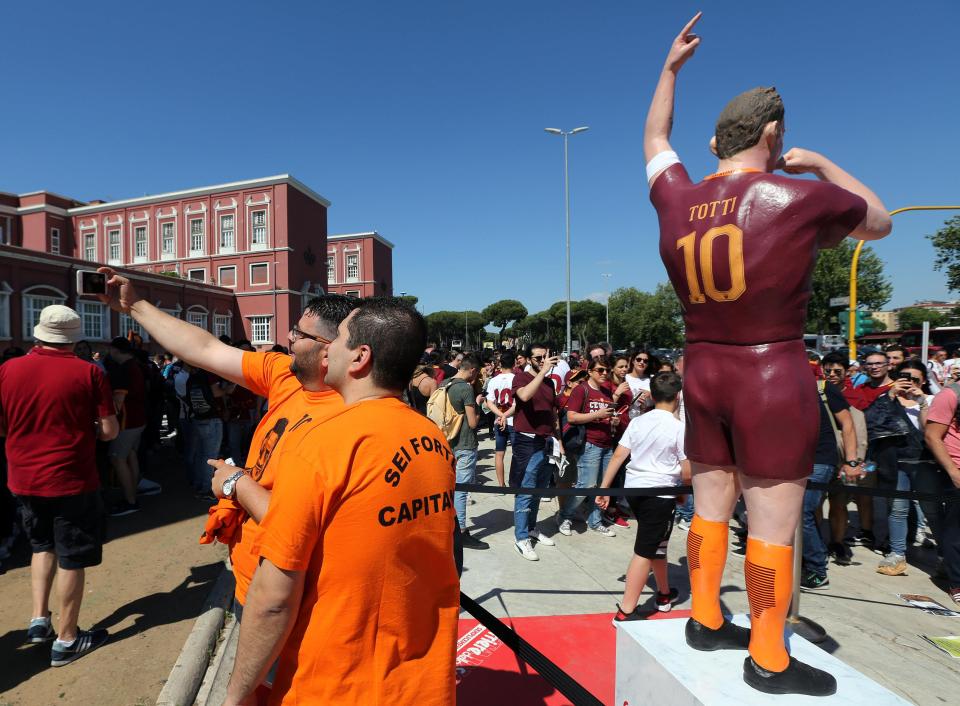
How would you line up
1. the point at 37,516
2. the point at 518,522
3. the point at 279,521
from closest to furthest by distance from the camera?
the point at 279,521
the point at 37,516
the point at 518,522

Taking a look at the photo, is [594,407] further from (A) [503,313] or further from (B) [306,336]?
(A) [503,313]

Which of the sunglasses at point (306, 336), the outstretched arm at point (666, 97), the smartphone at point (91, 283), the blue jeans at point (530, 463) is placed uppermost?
the outstretched arm at point (666, 97)

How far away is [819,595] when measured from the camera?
426 centimetres

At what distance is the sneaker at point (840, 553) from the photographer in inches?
196

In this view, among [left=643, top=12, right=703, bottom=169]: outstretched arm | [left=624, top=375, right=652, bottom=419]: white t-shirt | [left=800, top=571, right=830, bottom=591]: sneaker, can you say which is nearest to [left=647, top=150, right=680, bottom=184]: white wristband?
[left=643, top=12, right=703, bottom=169]: outstretched arm

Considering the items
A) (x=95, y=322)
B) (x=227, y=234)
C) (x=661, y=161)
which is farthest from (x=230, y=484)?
(x=227, y=234)

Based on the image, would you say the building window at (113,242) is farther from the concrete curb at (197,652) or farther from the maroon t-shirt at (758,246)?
the maroon t-shirt at (758,246)

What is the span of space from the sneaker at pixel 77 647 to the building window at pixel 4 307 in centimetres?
2359

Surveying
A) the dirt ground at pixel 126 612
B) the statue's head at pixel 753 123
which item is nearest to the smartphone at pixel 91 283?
the dirt ground at pixel 126 612

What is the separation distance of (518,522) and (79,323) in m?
3.89

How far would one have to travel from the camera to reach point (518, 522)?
5.12 metres

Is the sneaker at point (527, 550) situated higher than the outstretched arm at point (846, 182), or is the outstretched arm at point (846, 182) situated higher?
the outstretched arm at point (846, 182)

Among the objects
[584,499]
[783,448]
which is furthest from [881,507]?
[783,448]

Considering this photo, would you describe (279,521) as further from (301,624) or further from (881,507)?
(881,507)
